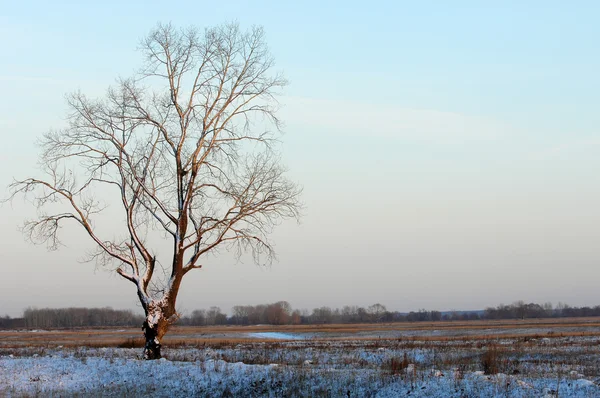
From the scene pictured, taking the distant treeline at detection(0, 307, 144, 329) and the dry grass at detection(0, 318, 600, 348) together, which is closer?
the dry grass at detection(0, 318, 600, 348)

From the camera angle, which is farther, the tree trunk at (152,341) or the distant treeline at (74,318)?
the distant treeline at (74,318)

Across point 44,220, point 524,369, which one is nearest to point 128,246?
point 44,220

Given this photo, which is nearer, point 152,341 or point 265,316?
point 152,341

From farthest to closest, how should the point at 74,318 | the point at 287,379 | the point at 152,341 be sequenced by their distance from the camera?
1. the point at 74,318
2. the point at 152,341
3. the point at 287,379

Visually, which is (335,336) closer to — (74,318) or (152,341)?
(152,341)

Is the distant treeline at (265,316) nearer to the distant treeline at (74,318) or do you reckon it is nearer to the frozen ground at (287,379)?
the distant treeline at (74,318)

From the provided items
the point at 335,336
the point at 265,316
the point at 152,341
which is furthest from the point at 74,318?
the point at 152,341

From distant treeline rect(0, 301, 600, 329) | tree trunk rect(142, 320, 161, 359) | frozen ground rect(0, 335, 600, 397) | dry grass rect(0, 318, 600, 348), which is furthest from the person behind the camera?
distant treeline rect(0, 301, 600, 329)

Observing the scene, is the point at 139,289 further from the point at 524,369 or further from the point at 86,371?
the point at 524,369

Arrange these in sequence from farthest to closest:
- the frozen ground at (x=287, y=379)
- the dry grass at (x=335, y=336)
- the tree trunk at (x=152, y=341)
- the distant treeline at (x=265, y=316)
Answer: the distant treeline at (x=265, y=316) → the dry grass at (x=335, y=336) → the tree trunk at (x=152, y=341) → the frozen ground at (x=287, y=379)

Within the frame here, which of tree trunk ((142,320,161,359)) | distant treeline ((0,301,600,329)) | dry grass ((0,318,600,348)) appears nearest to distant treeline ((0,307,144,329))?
distant treeline ((0,301,600,329))

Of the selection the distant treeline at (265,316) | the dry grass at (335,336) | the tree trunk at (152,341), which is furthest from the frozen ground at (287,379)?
the distant treeline at (265,316)

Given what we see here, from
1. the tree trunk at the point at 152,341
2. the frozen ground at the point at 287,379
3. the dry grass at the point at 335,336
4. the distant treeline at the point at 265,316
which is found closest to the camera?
the frozen ground at the point at 287,379

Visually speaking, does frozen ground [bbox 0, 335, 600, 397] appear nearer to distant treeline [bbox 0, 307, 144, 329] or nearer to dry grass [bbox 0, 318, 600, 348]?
dry grass [bbox 0, 318, 600, 348]
